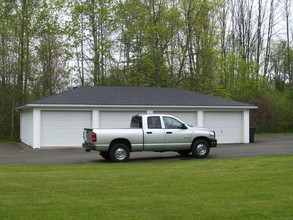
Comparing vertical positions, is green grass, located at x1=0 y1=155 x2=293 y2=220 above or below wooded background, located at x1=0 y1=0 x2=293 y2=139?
below

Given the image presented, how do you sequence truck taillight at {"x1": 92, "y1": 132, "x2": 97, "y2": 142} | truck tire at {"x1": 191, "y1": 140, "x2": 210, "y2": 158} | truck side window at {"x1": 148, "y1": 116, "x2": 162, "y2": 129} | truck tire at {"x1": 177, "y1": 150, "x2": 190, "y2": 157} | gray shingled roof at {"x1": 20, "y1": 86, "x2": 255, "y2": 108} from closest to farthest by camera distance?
truck taillight at {"x1": 92, "y1": 132, "x2": 97, "y2": 142} < truck side window at {"x1": 148, "y1": 116, "x2": 162, "y2": 129} < truck tire at {"x1": 191, "y1": 140, "x2": 210, "y2": 158} < truck tire at {"x1": 177, "y1": 150, "x2": 190, "y2": 157} < gray shingled roof at {"x1": 20, "y1": 86, "x2": 255, "y2": 108}

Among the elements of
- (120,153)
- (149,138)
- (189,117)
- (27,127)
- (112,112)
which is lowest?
(120,153)

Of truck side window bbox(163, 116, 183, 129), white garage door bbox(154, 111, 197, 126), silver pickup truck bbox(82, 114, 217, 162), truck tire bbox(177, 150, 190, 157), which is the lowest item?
truck tire bbox(177, 150, 190, 157)

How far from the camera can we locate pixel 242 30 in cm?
5356

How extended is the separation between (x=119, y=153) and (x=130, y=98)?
1014 centimetres

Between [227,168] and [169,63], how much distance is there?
27.4 m

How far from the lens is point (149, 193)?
9367 mm

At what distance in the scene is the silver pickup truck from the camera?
56.2 feet

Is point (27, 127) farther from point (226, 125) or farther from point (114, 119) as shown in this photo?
point (226, 125)

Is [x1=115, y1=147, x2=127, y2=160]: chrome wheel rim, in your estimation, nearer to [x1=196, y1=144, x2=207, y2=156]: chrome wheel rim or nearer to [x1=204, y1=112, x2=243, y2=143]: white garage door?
[x1=196, y1=144, x2=207, y2=156]: chrome wheel rim

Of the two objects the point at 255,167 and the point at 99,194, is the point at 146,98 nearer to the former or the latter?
the point at 255,167

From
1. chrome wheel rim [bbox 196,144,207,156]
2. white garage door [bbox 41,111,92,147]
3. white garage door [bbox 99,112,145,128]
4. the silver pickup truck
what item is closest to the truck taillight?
the silver pickup truck

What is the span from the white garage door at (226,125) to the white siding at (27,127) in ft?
34.3

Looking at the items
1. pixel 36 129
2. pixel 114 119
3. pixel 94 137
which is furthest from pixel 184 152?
pixel 36 129
